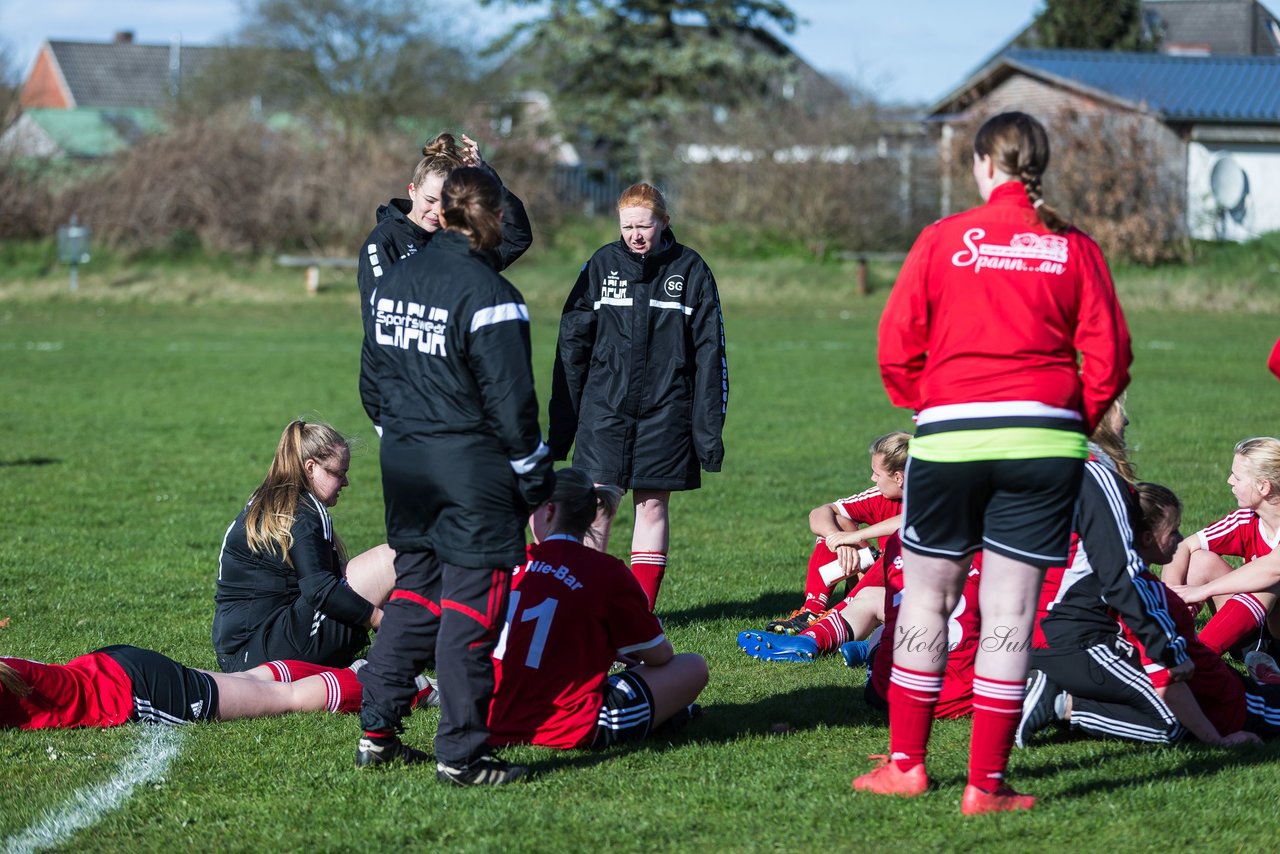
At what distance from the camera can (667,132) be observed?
119ft

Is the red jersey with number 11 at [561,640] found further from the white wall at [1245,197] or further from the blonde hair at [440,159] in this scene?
the white wall at [1245,197]

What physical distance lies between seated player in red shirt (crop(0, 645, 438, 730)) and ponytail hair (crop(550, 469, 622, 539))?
1.14m

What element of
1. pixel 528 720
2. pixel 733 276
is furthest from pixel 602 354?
pixel 733 276

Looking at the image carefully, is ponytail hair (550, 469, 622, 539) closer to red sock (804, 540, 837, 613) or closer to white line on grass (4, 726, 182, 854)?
white line on grass (4, 726, 182, 854)

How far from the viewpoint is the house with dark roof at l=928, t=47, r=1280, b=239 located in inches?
1244

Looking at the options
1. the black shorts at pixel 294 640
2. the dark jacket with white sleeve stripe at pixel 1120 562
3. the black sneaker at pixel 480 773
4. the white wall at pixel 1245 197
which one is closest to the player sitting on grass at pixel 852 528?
the dark jacket with white sleeve stripe at pixel 1120 562

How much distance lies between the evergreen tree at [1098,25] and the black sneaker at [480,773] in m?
41.2

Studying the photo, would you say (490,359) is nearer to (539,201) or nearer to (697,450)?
(697,450)

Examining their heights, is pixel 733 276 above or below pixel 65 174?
below

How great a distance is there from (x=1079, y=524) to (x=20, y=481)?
9.06 metres

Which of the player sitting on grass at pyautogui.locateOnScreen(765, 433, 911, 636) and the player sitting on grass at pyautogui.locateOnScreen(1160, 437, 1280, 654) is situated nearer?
the player sitting on grass at pyautogui.locateOnScreen(1160, 437, 1280, 654)

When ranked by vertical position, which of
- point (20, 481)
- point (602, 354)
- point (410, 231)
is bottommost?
point (20, 481)

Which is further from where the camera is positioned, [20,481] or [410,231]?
[20,481]

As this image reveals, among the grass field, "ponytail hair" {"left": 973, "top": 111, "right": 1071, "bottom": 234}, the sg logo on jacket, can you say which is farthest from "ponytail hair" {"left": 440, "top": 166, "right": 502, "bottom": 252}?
the grass field
